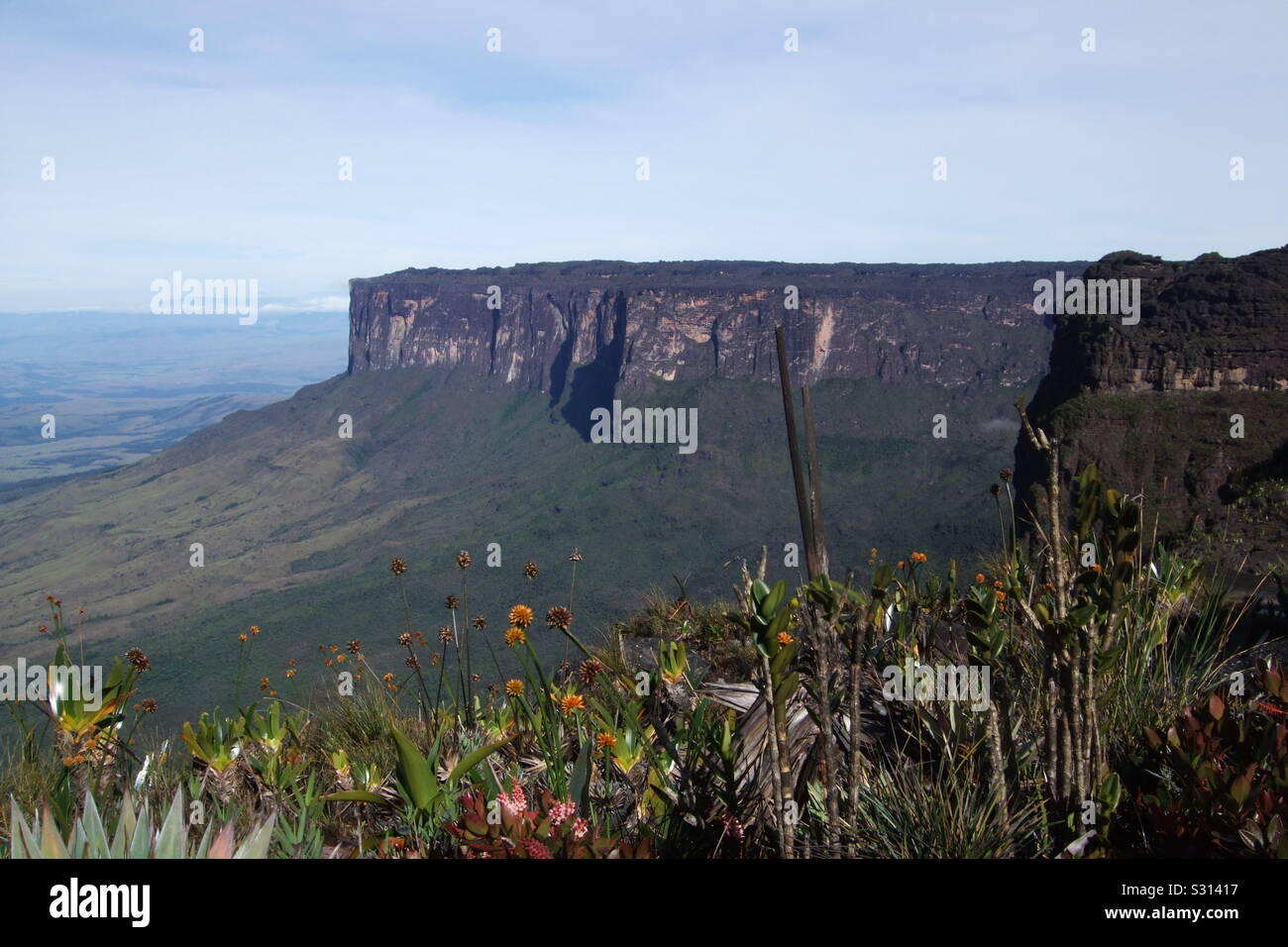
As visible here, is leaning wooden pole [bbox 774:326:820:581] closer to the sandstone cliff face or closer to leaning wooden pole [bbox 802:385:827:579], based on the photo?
leaning wooden pole [bbox 802:385:827:579]

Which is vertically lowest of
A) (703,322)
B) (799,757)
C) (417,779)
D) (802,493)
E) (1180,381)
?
(799,757)

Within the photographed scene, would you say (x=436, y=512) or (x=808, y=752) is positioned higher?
(x=808, y=752)

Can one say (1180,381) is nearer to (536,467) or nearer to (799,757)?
(799,757)

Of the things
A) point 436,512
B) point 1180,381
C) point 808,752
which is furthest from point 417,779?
point 436,512

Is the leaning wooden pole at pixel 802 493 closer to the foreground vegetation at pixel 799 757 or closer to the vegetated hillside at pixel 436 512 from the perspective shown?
the foreground vegetation at pixel 799 757

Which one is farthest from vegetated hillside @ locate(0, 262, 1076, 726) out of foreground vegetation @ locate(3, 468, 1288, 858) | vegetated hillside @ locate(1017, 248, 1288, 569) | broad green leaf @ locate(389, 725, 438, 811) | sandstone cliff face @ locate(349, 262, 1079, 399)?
broad green leaf @ locate(389, 725, 438, 811)
